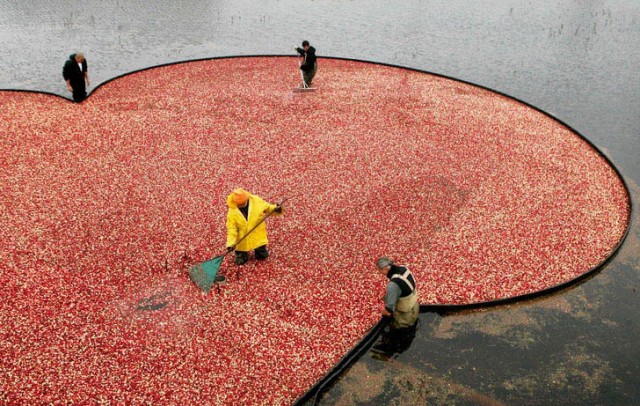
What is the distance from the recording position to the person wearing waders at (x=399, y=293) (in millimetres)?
6379

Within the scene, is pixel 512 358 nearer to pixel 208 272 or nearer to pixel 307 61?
pixel 208 272

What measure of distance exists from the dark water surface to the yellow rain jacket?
2.57m

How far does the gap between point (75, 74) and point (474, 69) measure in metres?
14.7

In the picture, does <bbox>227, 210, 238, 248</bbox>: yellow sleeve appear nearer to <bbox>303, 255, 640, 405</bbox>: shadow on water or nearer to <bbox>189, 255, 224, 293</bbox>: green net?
<bbox>189, 255, 224, 293</bbox>: green net

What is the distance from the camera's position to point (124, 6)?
28.3 m

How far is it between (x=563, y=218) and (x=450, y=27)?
742 inches

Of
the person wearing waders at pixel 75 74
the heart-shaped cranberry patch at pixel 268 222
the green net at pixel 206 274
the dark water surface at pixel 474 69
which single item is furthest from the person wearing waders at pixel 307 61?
the green net at pixel 206 274

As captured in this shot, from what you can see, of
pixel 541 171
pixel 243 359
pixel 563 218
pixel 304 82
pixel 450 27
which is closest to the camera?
pixel 243 359

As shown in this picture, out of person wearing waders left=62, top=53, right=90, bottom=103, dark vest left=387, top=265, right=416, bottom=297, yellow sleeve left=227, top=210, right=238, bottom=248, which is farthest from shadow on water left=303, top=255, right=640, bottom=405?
person wearing waders left=62, top=53, right=90, bottom=103

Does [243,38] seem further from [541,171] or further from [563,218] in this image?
[563,218]

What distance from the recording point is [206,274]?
24.8ft

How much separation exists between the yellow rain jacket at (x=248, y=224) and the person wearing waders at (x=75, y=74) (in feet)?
31.0

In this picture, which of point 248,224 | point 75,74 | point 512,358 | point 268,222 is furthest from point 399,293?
point 75,74

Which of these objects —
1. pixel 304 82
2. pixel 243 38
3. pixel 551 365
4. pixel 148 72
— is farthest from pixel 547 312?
pixel 243 38
